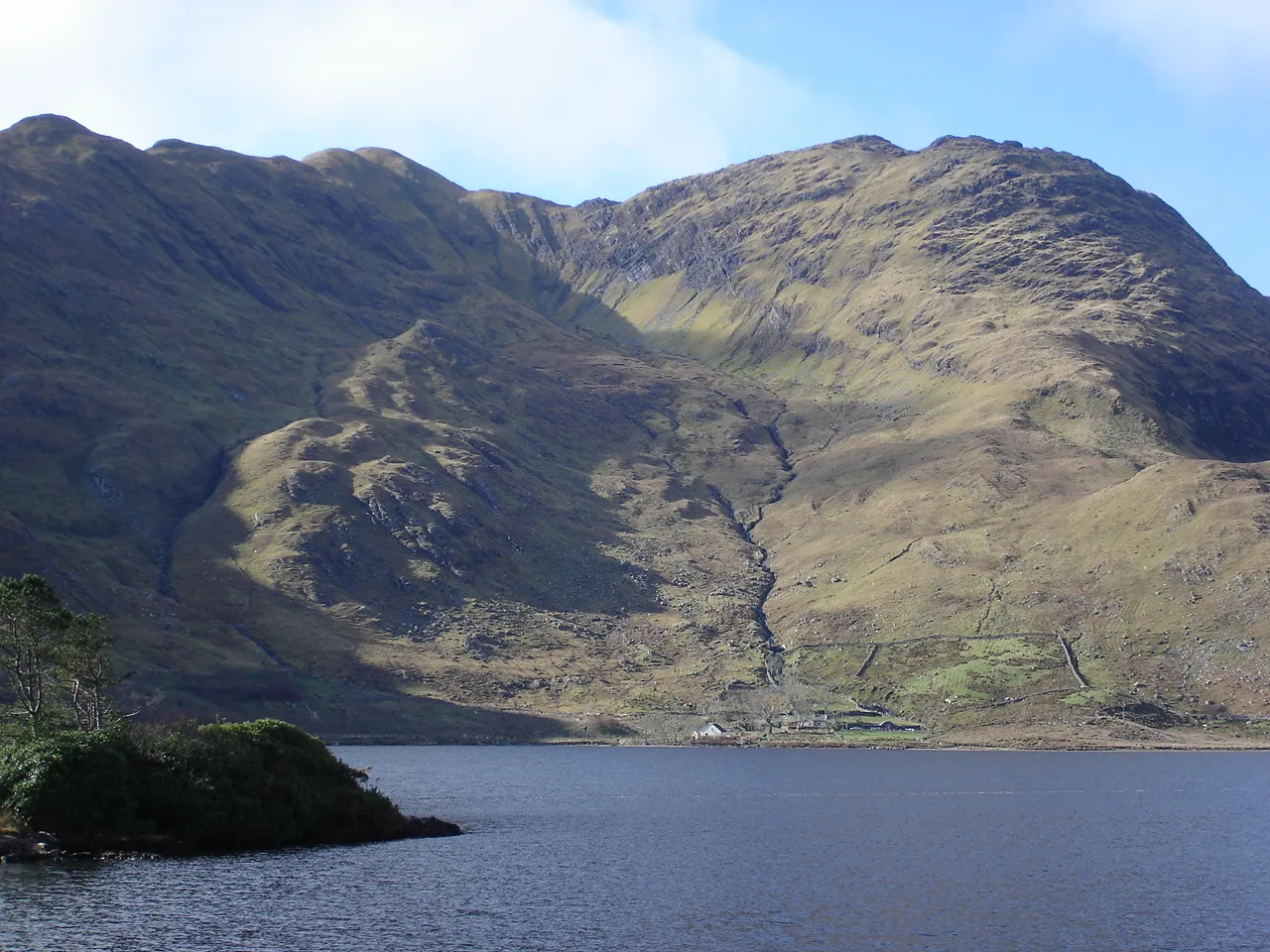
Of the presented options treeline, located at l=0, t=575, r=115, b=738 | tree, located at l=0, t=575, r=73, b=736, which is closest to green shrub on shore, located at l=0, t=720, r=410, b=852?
treeline, located at l=0, t=575, r=115, b=738

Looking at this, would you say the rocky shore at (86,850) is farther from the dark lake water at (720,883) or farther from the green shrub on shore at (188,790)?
the dark lake water at (720,883)

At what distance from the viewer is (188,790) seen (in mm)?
92562

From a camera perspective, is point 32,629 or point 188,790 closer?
point 188,790

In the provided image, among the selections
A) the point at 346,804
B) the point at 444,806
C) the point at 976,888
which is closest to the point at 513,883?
the point at 346,804

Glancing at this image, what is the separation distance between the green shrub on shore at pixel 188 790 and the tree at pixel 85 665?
11.3 m

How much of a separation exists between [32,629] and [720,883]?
178ft

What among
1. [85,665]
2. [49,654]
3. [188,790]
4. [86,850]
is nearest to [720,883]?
[188,790]

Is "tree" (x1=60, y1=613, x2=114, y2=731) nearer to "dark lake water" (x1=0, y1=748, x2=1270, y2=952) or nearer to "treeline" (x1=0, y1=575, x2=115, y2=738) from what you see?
"treeline" (x1=0, y1=575, x2=115, y2=738)

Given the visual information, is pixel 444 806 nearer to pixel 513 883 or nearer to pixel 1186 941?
pixel 513 883

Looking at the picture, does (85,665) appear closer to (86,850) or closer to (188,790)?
(188,790)

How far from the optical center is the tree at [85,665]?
4050 inches

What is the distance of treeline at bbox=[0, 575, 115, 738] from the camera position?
98.3 metres

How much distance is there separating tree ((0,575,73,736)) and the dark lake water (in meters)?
23.4

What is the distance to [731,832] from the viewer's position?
120 metres
